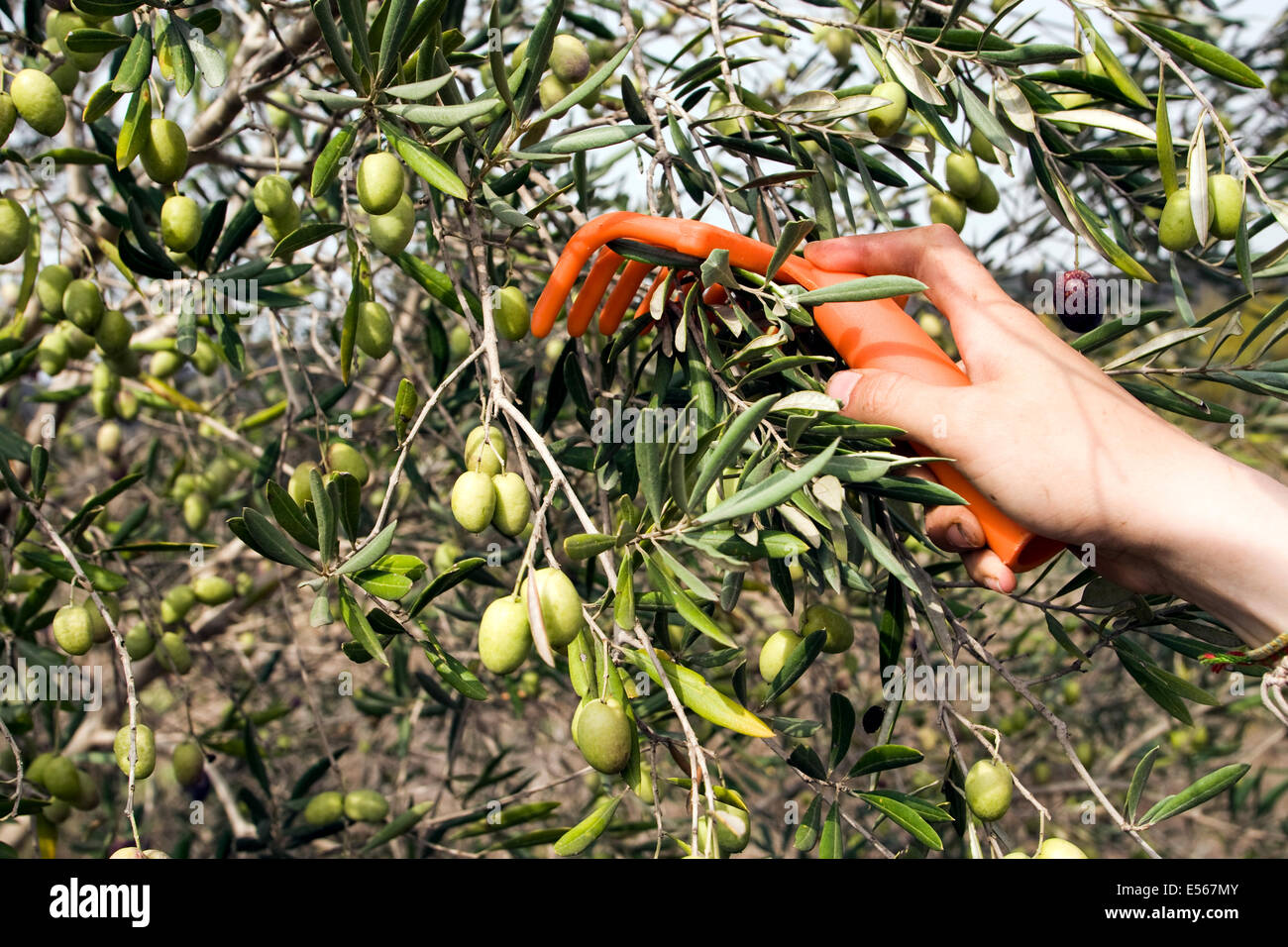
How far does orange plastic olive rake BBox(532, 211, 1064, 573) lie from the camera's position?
1176 millimetres

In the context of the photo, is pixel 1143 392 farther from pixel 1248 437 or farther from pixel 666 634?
pixel 1248 437

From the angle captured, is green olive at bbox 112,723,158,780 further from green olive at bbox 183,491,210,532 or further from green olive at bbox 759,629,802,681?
green olive at bbox 183,491,210,532

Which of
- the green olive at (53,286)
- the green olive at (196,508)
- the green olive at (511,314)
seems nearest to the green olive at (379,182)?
the green olive at (511,314)

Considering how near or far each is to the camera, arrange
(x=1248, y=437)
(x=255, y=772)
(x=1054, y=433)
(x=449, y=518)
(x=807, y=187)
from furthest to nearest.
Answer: (x=1248, y=437) < (x=449, y=518) < (x=255, y=772) < (x=807, y=187) < (x=1054, y=433)

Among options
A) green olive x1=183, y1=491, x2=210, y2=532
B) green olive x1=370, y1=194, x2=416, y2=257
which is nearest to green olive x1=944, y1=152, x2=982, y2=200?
green olive x1=370, y1=194, x2=416, y2=257

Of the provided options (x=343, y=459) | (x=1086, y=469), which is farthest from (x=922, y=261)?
(x=343, y=459)

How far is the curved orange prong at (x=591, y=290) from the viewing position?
4.24ft

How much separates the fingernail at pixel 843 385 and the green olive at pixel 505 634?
1.59 feet

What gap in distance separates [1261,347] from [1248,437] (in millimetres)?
2165

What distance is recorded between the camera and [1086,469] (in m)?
1.12

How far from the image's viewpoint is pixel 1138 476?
1135 mm

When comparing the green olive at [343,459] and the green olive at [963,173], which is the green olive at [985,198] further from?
the green olive at [343,459]

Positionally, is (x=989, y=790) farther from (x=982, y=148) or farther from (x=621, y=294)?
(x=982, y=148)

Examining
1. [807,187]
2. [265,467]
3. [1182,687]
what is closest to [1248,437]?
[1182,687]
